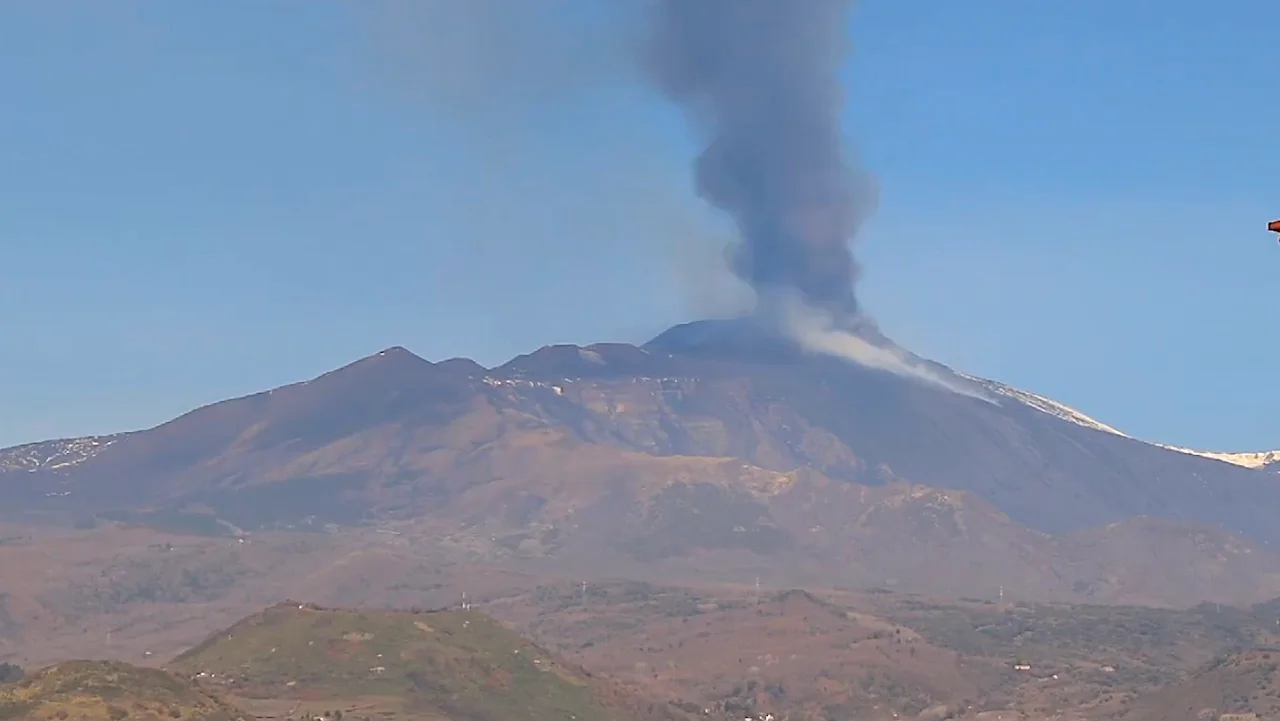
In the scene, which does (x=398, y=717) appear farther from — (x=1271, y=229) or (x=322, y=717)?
(x=1271, y=229)

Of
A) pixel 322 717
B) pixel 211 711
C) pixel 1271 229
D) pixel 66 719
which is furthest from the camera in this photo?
pixel 322 717

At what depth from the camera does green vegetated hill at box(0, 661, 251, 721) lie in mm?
164125

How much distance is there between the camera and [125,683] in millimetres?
176375

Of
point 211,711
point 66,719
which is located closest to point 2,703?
point 66,719

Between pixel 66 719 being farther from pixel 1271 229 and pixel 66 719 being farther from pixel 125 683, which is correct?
pixel 1271 229

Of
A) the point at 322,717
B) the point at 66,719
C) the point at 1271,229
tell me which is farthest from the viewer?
the point at 322,717

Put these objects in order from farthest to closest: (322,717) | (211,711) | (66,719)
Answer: (322,717) → (211,711) → (66,719)

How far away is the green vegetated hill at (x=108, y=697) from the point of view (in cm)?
16412

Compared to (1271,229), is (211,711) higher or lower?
Result: lower

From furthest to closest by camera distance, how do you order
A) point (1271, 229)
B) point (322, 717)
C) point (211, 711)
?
point (322, 717) < point (211, 711) < point (1271, 229)

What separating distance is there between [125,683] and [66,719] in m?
14.9

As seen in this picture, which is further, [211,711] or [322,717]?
[322,717]

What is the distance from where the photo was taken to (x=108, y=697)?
559 ft

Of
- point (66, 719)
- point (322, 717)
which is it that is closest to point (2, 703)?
point (66, 719)
